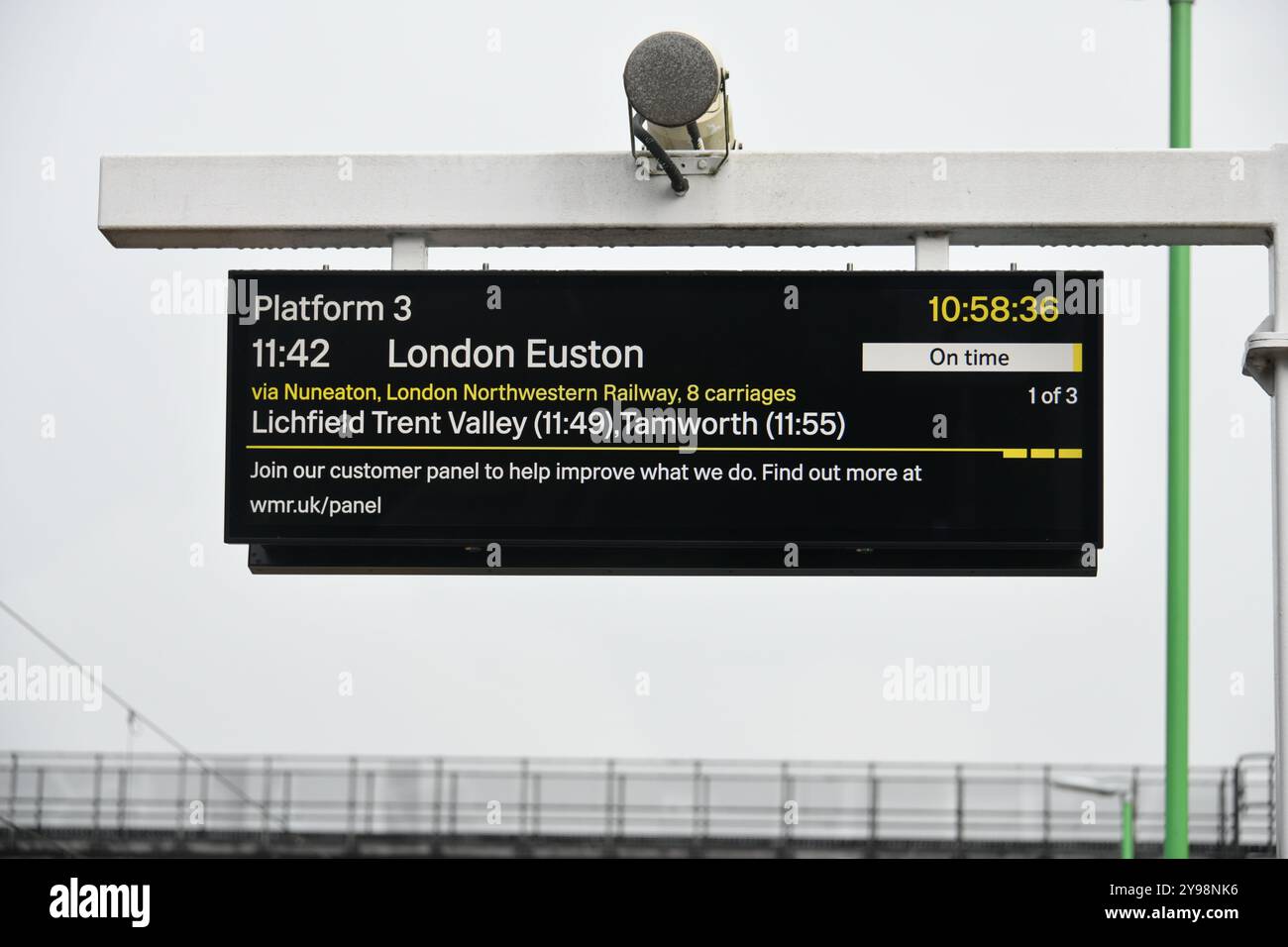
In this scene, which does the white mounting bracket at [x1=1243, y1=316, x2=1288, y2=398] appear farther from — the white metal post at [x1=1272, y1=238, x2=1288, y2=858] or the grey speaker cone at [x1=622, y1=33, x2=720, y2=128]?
the grey speaker cone at [x1=622, y1=33, x2=720, y2=128]

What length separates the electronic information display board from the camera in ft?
24.3

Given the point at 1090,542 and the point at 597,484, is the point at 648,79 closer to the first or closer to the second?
the point at 597,484

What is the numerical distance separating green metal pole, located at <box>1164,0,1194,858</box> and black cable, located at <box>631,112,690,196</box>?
9364 millimetres

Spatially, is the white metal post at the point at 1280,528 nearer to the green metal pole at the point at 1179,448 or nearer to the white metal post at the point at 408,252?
the white metal post at the point at 408,252

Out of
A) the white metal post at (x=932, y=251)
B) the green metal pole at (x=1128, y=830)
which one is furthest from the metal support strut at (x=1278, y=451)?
the green metal pole at (x=1128, y=830)

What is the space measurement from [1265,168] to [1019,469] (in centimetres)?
150

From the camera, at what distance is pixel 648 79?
287 inches

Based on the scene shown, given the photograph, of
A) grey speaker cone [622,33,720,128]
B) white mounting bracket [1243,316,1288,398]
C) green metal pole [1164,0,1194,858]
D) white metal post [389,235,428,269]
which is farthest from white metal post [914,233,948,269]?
green metal pole [1164,0,1194,858]

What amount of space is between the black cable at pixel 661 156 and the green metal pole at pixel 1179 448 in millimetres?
9364

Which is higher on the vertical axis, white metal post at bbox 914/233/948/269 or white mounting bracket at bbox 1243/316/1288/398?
white metal post at bbox 914/233/948/269

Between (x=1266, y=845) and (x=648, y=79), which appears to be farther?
(x=1266, y=845)

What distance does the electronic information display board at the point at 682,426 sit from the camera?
7422 millimetres

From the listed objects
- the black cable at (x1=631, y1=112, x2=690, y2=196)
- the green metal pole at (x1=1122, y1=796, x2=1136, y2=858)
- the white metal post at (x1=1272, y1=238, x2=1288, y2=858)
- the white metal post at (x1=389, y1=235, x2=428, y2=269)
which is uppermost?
the black cable at (x1=631, y1=112, x2=690, y2=196)

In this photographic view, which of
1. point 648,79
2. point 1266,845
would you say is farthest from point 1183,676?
point 648,79
